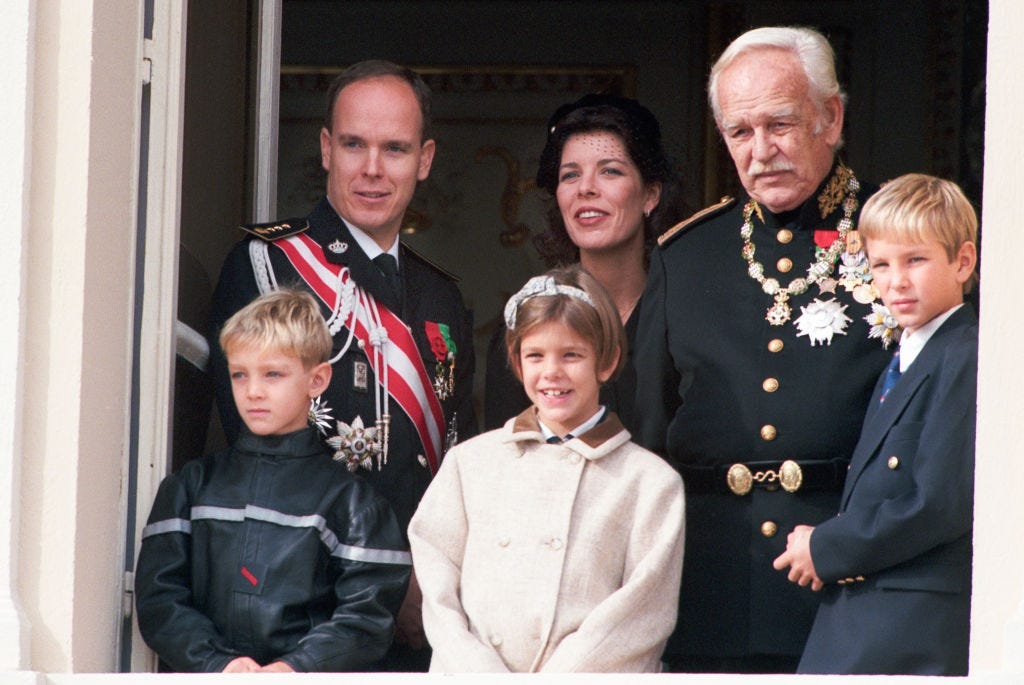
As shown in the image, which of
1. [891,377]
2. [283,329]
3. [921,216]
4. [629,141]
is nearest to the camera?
[921,216]

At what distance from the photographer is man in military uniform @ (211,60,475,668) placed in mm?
4727

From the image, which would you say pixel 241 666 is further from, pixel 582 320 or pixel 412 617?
pixel 582 320

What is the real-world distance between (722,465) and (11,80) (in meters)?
1.66

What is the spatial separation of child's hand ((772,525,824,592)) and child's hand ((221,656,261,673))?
106 centimetres

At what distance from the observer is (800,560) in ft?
13.7

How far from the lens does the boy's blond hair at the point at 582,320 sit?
4.39 meters

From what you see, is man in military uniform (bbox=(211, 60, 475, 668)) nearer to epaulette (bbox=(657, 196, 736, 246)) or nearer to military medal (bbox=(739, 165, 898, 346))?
epaulette (bbox=(657, 196, 736, 246))

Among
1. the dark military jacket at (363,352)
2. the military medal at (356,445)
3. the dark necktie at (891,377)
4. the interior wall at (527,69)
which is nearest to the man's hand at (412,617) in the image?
the dark military jacket at (363,352)

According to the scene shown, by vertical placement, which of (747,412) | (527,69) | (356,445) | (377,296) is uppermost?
(527,69)

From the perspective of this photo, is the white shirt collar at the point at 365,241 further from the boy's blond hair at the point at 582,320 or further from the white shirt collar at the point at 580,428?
the white shirt collar at the point at 580,428

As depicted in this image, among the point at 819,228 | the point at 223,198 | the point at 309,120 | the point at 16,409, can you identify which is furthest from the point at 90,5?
the point at 309,120

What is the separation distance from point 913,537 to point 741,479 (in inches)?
20.4

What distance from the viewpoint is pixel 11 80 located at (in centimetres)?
417

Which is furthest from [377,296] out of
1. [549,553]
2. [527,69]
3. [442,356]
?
[527,69]
